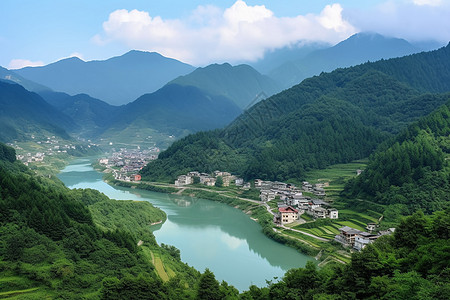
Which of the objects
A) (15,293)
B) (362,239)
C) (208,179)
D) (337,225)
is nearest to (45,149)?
(208,179)

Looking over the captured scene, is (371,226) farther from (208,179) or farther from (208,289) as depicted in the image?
(208,179)

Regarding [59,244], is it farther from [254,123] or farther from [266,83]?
[266,83]

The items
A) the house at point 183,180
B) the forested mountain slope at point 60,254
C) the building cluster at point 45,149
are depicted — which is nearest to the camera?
the forested mountain slope at point 60,254

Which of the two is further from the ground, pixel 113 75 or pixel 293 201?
pixel 113 75

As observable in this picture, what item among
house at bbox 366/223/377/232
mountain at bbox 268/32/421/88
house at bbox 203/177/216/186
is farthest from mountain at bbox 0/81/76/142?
mountain at bbox 268/32/421/88

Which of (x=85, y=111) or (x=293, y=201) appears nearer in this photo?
(x=293, y=201)

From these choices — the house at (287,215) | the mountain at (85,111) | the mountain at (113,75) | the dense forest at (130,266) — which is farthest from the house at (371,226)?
the mountain at (113,75)

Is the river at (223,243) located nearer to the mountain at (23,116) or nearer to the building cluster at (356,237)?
the building cluster at (356,237)

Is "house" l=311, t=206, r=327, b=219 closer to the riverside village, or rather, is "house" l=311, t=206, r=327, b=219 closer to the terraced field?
the riverside village
